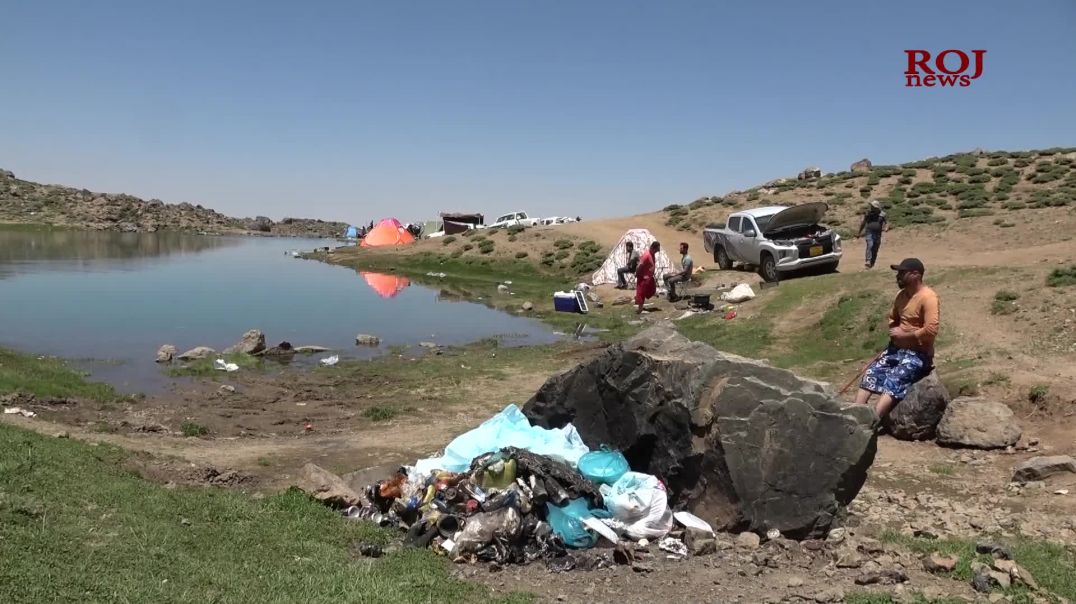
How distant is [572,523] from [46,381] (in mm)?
11159

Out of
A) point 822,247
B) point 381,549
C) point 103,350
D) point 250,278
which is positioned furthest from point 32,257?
point 381,549

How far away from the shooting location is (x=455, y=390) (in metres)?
14.7

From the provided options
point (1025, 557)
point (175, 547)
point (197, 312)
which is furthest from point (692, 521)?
point (197, 312)

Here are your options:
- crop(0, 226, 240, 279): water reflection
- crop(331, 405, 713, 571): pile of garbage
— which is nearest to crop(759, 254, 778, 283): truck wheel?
crop(331, 405, 713, 571): pile of garbage

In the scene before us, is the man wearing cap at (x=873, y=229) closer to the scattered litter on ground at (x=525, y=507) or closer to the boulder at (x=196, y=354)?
the scattered litter on ground at (x=525, y=507)

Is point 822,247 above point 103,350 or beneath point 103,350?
above

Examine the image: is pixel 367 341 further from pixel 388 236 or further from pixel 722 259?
pixel 388 236

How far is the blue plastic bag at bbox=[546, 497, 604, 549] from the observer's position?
694cm

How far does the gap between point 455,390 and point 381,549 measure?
26.7 feet

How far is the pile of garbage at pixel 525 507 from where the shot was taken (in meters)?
6.73

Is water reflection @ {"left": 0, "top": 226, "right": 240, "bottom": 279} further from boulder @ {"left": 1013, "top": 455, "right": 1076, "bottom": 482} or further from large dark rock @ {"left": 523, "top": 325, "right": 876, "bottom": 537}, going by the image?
boulder @ {"left": 1013, "top": 455, "right": 1076, "bottom": 482}

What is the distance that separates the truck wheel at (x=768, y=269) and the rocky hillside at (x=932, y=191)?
1259cm

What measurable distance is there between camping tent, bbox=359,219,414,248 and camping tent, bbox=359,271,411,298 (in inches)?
581

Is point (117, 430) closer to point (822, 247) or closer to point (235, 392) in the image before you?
point (235, 392)
